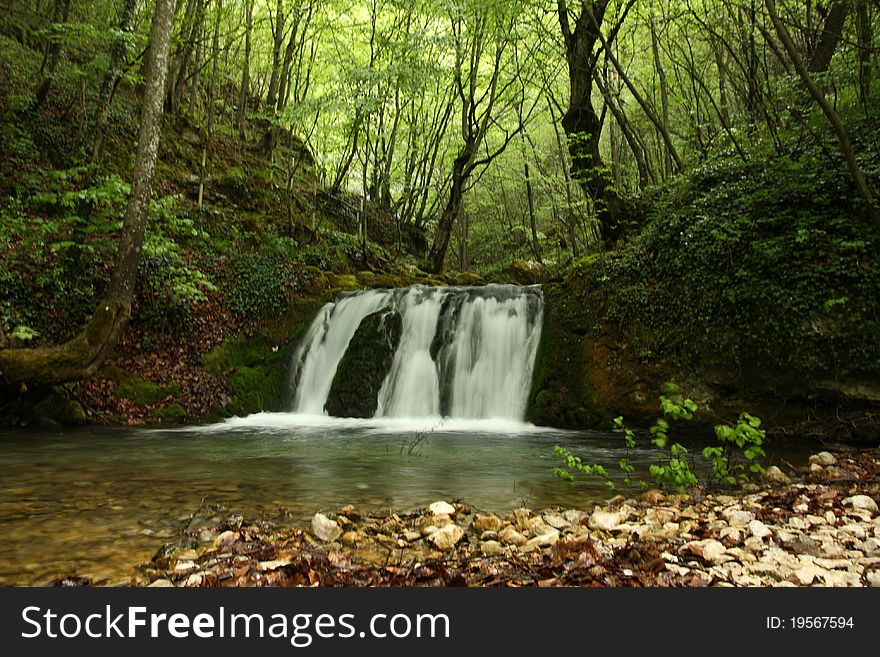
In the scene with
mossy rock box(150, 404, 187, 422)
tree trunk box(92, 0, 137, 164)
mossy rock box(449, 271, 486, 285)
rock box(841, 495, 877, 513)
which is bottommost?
mossy rock box(150, 404, 187, 422)

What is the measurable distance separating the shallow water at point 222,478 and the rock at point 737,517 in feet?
4.20

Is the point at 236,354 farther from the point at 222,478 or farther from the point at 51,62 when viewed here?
the point at 51,62

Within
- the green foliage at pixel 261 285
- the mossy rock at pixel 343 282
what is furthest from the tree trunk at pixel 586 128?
the green foliage at pixel 261 285

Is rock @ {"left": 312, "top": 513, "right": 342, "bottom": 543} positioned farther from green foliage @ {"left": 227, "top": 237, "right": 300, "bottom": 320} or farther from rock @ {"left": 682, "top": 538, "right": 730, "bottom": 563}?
green foliage @ {"left": 227, "top": 237, "right": 300, "bottom": 320}

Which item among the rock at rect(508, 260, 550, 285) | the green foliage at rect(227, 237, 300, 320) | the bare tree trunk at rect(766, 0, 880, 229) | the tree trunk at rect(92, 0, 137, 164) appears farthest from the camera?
the rock at rect(508, 260, 550, 285)

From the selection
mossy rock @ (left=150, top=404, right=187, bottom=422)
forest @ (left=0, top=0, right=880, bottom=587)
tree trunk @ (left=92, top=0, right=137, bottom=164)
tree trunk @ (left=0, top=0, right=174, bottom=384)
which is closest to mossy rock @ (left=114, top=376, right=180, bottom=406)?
forest @ (left=0, top=0, right=880, bottom=587)

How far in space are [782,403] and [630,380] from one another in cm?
227

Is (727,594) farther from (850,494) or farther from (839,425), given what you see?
(839,425)

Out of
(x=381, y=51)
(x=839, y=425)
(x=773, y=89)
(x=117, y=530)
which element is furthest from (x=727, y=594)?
(x=381, y=51)

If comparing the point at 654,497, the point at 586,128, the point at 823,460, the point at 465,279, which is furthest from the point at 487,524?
the point at 465,279

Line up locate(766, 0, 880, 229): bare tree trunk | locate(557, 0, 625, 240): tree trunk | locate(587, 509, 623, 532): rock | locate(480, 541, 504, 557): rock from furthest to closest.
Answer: locate(557, 0, 625, 240): tree trunk
locate(766, 0, 880, 229): bare tree trunk
locate(587, 509, 623, 532): rock
locate(480, 541, 504, 557): rock

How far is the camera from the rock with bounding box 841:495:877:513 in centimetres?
359

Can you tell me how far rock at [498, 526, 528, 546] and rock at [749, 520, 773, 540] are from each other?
4.50 feet

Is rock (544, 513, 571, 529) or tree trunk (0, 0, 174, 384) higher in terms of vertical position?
tree trunk (0, 0, 174, 384)
